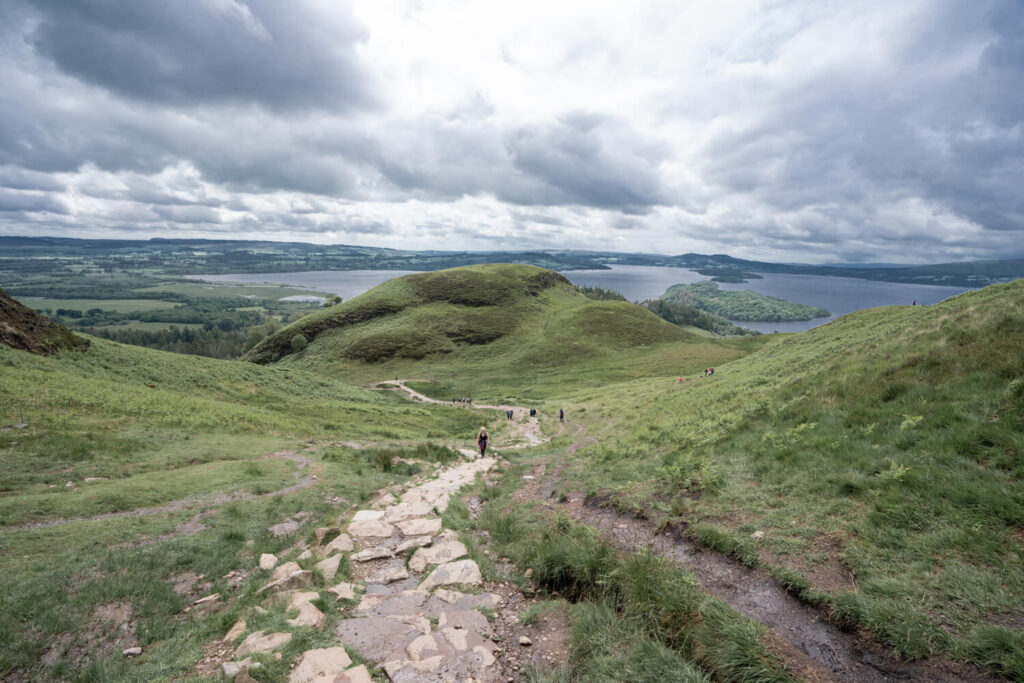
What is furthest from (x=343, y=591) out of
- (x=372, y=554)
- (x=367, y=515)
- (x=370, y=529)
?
(x=367, y=515)

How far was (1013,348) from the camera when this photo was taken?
10.4 m

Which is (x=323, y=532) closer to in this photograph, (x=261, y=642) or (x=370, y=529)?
(x=370, y=529)

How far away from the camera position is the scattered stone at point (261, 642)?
633 centimetres

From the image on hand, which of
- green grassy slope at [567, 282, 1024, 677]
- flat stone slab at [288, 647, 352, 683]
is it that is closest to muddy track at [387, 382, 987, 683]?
green grassy slope at [567, 282, 1024, 677]

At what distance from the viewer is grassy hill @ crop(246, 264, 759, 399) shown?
7688 centimetres

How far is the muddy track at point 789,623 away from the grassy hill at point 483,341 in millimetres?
→ 51022

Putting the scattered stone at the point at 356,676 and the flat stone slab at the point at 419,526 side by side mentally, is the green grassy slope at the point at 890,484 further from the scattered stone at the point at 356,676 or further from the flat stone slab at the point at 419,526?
the scattered stone at the point at 356,676

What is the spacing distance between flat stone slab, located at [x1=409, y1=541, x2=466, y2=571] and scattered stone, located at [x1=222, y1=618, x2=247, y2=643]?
132 inches

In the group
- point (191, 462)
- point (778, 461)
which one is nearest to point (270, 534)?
point (191, 462)

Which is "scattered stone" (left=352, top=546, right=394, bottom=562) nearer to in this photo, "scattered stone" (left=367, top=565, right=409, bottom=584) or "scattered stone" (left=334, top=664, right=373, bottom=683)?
"scattered stone" (left=367, top=565, right=409, bottom=584)

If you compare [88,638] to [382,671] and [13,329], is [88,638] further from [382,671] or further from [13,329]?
[13,329]

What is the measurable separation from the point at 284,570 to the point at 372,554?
187 centimetres

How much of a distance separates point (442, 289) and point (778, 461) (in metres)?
113

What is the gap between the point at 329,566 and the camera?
9305mm
